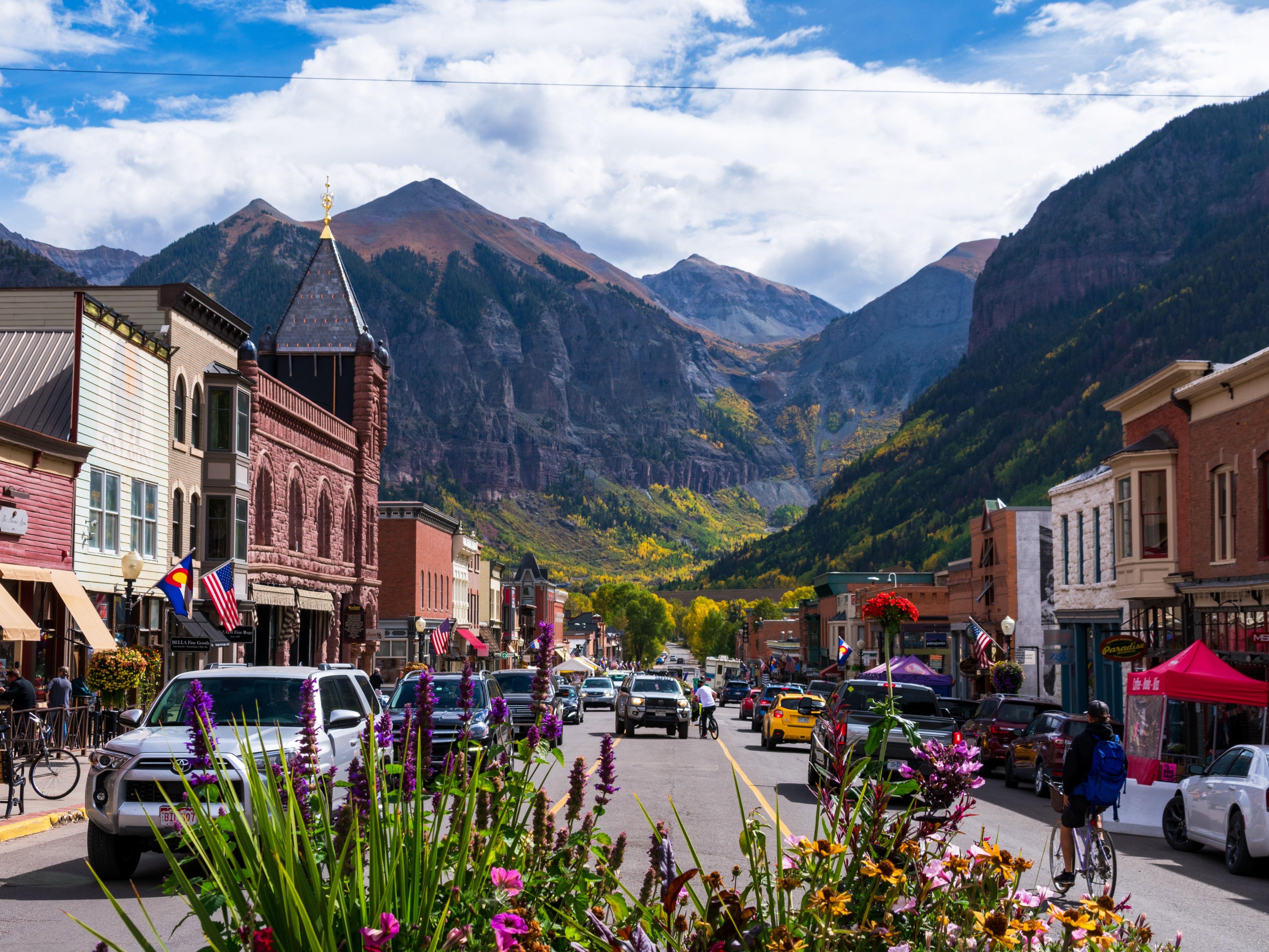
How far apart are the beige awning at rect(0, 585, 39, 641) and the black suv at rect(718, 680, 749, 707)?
197ft

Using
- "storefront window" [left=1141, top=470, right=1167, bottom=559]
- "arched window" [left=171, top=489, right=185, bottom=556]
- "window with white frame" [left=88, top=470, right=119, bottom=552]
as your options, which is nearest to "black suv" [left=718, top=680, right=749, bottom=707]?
"storefront window" [left=1141, top=470, right=1167, bottom=559]

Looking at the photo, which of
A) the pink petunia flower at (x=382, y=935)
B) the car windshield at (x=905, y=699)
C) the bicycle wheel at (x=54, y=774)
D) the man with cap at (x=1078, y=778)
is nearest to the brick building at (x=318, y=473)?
the bicycle wheel at (x=54, y=774)

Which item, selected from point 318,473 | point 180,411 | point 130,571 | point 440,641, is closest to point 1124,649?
point 130,571

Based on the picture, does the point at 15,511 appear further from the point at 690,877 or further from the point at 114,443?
the point at 690,877

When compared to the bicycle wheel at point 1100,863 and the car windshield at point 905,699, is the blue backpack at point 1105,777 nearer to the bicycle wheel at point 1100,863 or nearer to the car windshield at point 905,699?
the bicycle wheel at point 1100,863

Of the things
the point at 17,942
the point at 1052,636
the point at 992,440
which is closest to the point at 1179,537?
the point at 1052,636

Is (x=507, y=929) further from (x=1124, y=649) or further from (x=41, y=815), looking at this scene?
(x=1124, y=649)

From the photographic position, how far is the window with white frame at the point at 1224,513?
30047mm

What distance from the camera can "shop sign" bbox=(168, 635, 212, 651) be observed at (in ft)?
93.5

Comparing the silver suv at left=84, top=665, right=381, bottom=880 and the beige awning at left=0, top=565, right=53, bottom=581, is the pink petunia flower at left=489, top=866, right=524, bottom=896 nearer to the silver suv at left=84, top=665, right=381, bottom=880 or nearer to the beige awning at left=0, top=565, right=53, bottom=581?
the silver suv at left=84, top=665, right=381, bottom=880

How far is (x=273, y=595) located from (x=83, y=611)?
17116 millimetres

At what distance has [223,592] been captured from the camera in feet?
103

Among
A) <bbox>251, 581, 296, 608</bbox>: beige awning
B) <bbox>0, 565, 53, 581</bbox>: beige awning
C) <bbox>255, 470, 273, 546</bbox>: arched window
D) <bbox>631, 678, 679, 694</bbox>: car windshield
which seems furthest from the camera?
<bbox>255, 470, 273, 546</bbox>: arched window

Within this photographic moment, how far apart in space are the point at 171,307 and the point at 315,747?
34.1 meters
